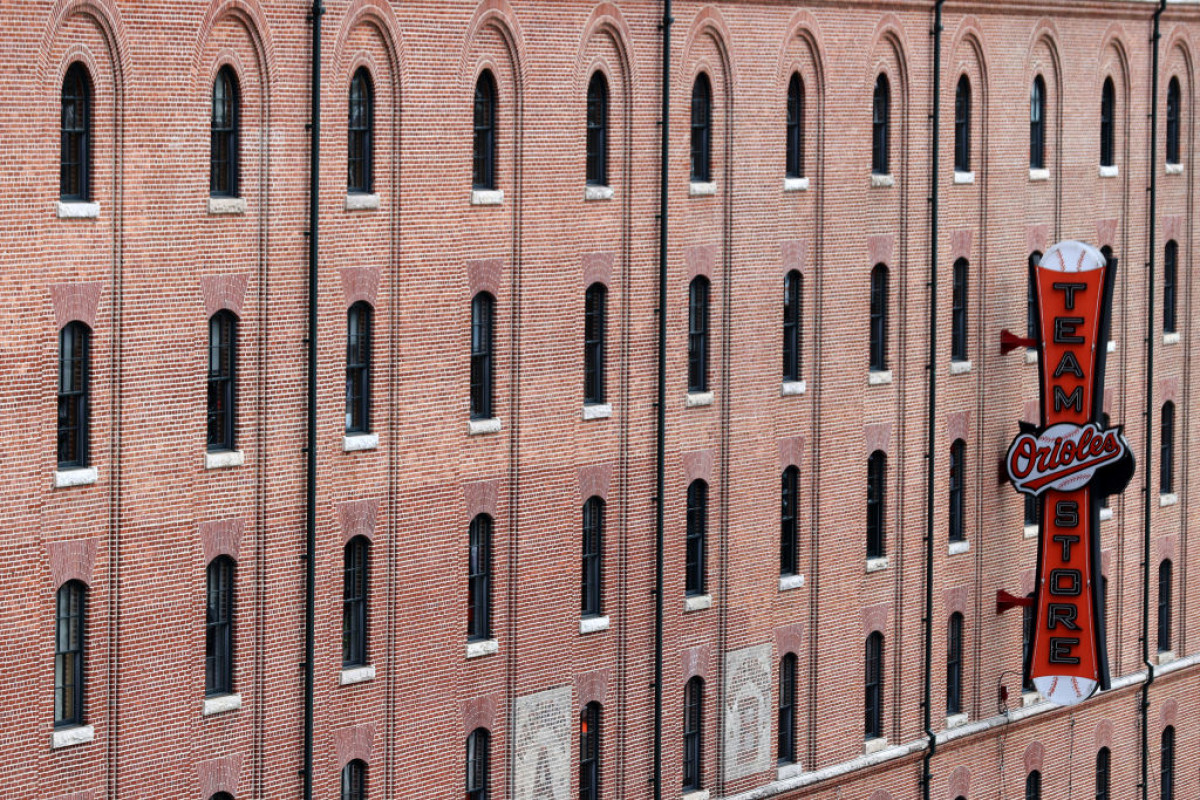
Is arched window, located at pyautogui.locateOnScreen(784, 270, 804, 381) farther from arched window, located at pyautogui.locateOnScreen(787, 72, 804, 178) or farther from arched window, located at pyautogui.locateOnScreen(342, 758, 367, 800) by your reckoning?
arched window, located at pyautogui.locateOnScreen(342, 758, 367, 800)

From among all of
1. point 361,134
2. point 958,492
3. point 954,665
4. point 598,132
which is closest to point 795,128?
point 598,132

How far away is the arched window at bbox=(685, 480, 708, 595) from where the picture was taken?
51.8 meters

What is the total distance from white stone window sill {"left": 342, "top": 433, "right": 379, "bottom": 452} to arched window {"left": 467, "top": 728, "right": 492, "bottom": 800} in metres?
5.74

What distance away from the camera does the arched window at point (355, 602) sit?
44.1 m

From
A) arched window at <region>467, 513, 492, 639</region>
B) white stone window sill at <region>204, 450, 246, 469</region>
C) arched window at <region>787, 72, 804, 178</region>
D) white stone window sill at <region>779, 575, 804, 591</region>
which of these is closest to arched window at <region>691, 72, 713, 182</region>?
arched window at <region>787, 72, 804, 178</region>

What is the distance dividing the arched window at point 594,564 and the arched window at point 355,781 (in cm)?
615

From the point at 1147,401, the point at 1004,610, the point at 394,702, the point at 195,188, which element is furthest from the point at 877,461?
the point at 195,188

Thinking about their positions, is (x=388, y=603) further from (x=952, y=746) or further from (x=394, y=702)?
(x=952, y=746)

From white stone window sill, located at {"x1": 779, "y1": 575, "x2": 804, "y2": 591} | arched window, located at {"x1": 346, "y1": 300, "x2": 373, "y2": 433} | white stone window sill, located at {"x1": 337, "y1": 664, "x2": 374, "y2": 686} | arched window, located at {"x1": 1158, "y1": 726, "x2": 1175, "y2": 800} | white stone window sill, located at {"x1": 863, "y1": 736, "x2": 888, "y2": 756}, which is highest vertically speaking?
arched window, located at {"x1": 346, "y1": 300, "x2": 373, "y2": 433}

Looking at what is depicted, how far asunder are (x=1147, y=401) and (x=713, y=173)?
17.8m

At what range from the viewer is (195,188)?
40.5 m

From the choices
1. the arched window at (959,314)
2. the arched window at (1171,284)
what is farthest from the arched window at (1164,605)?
the arched window at (959,314)

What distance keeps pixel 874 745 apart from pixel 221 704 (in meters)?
19.0

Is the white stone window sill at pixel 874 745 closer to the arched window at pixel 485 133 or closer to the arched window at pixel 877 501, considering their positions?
the arched window at pixel 877 501
